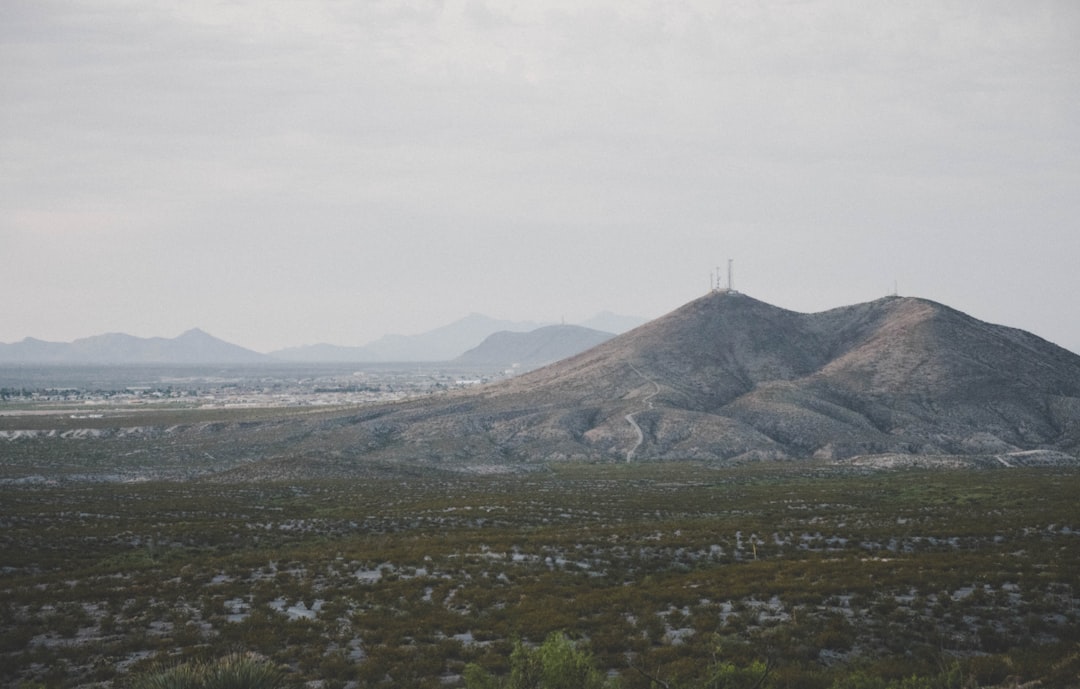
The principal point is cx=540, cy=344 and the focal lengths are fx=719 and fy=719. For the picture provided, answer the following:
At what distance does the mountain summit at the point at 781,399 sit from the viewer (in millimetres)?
98562

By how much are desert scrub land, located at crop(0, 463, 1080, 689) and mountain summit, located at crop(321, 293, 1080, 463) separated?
4979 cm

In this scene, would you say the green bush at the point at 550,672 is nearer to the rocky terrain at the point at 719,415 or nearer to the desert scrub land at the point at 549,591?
the desert scrub land at the point at 549,591

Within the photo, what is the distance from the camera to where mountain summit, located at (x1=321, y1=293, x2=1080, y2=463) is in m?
98.6

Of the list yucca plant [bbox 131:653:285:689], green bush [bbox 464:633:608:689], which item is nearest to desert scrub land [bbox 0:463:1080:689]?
green bush [bbox 464:633:608:689]

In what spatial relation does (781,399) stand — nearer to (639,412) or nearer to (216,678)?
(639,412)

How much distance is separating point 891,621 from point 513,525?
26138 mm

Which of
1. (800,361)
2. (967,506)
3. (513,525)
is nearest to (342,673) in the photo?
(513,525)

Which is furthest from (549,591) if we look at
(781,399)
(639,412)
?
(781,399)

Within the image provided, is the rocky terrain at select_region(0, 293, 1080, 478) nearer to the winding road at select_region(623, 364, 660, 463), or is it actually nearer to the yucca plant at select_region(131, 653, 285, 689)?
the winding road at select_region(623, 364, 660, 463)

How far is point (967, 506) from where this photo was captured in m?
48.4

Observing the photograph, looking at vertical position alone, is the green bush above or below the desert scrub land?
above

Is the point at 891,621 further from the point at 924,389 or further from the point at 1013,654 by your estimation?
the point at 924,389

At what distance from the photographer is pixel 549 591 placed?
25219 millimetres

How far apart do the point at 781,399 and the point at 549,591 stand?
9248 cm
